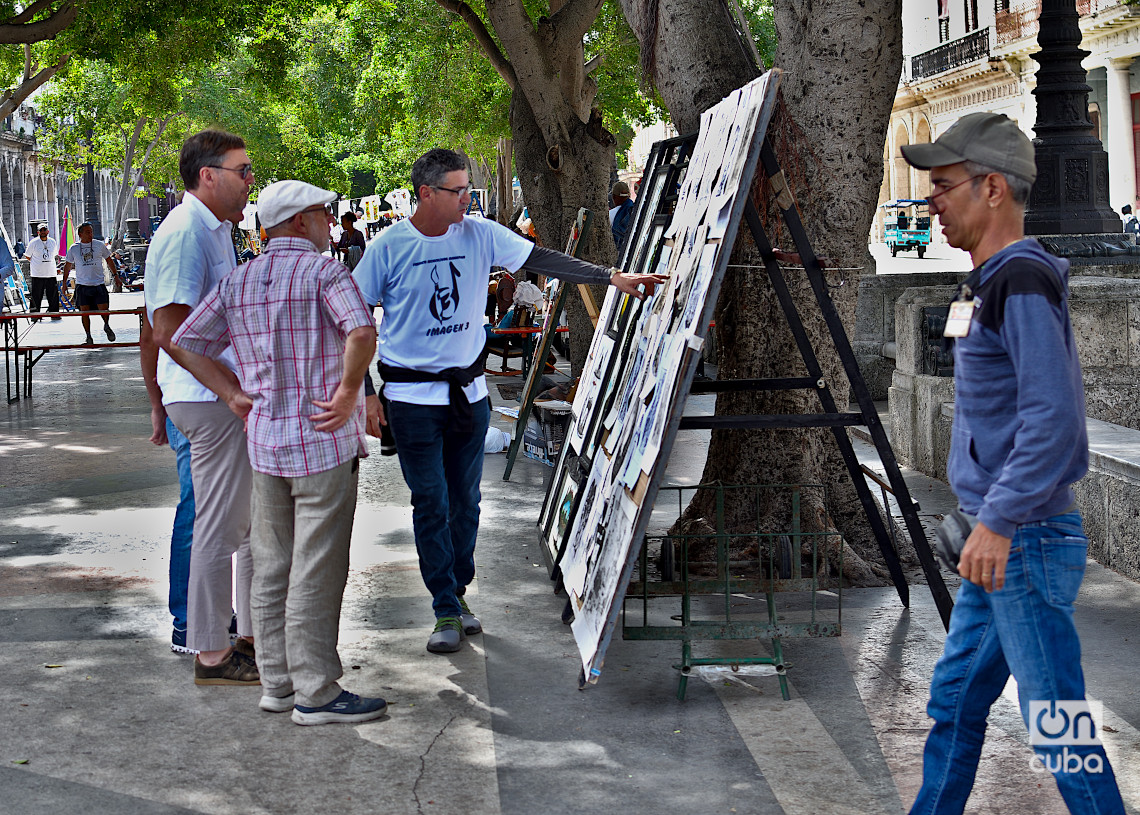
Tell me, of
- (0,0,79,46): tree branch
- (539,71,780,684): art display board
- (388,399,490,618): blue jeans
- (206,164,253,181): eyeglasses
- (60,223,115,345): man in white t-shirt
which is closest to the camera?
(539,71,780,684): art display board

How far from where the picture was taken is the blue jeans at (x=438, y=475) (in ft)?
17.5

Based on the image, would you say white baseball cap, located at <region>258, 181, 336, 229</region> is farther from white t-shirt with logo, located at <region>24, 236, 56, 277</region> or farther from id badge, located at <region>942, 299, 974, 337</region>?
white t-shirt with logo, located at <region>24, 236, 56, 277</region>

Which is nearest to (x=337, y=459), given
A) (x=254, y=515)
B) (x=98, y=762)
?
(x=254, y=515)

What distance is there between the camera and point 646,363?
4.91 meters

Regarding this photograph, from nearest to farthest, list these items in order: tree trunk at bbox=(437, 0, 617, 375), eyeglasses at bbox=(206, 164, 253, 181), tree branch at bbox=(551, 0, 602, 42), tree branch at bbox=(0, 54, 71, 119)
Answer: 1. eyeglasses at bbox=(206, 164, 253, 181)
2. tree trunk at bbox=(437, 0, 617, 375)
3. tree branch at bbox=(551, 0, 602, 42)
4. tree branch at bbox=(0, 54, 71, 119)

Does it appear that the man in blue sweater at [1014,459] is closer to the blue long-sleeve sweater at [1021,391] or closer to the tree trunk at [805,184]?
the blue long-sleeve sweater at [1021,391]

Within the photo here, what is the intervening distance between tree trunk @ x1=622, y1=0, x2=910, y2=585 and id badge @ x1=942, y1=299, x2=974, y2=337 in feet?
9.65

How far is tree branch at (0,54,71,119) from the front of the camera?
24188 mm

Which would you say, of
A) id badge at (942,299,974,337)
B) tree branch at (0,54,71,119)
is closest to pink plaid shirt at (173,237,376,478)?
id badge at (942,299,974,337)

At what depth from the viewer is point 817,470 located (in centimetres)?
638

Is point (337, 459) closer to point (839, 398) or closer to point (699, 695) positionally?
point (699, 695)

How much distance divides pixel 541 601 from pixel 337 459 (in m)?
1.93

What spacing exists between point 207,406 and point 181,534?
0.77m

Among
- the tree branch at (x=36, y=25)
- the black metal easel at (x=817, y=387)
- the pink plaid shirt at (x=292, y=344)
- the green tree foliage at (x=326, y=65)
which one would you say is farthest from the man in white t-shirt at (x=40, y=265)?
the black metal easel at (x=817, y=387)
